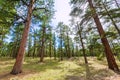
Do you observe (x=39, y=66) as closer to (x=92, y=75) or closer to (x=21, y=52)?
(x=21, y=52)

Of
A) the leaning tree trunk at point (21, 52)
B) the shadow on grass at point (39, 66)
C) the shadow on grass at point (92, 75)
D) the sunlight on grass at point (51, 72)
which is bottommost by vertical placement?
the shadow on grass at point (92, 75)

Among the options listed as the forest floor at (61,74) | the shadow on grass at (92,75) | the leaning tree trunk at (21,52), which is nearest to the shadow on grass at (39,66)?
the forest floor at (61,74)

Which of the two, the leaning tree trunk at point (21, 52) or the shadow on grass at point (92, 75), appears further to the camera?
the leaning tree trunk at point (21, 52)

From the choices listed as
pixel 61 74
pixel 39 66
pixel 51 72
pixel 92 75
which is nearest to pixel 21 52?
pixel 51 72

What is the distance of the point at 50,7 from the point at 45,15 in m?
0.98

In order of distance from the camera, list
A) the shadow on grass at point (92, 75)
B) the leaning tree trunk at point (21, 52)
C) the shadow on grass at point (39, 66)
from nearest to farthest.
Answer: the shadow on grass at point (92, 75) < the leaning tree trunk at point (21, 52) < the shadow on grass at point (39, 66)

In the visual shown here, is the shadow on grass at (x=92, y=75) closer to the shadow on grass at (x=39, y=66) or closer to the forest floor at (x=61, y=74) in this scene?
the forest floor at (x=61, y=74)

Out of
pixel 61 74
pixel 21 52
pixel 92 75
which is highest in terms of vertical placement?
pixel 21 52

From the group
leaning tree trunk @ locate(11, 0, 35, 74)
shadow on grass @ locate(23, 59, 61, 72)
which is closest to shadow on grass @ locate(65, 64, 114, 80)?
leaning tree trunk @ locate(11, 0, 35, 74)

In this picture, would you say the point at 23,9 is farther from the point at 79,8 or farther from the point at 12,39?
the point at 12,39

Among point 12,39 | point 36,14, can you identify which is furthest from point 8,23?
point 12,39

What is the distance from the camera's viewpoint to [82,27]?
12.6m

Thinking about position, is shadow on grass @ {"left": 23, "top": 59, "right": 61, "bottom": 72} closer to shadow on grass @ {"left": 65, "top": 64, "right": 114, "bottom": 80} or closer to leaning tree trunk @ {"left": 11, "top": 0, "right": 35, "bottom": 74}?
leaning tree trunk @ {"left": 11, "top": 0, "right": 35, "bottom": 74}

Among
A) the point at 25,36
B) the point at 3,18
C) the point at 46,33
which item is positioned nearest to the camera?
the point at 3,18
